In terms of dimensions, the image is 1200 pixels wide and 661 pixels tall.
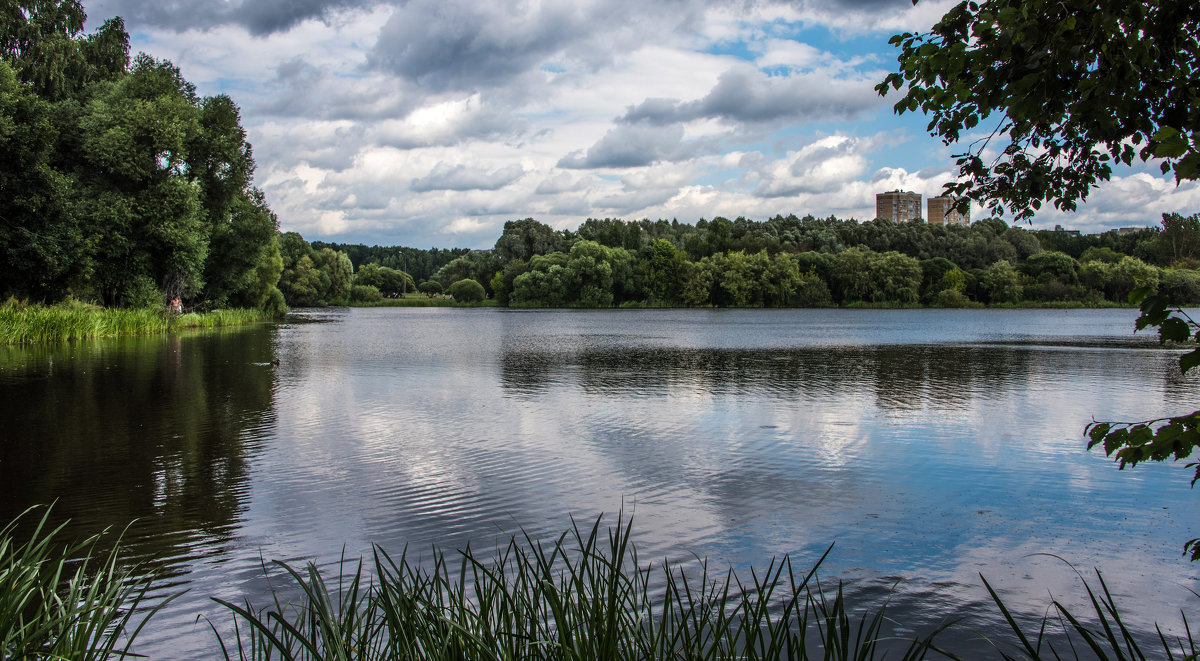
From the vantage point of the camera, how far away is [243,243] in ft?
132

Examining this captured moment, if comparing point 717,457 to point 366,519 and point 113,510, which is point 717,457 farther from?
point 113,510

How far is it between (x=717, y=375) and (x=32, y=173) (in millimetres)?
24435

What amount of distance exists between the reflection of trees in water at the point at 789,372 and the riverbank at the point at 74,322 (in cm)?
1507

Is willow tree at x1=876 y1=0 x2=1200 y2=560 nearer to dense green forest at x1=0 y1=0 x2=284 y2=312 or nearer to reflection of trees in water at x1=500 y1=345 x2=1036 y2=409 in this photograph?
reflection of trees in water at x1=500 y1=345 x2=1036 y2=409

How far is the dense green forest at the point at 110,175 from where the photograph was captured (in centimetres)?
2634

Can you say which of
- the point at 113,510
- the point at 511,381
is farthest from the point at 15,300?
the point at 113,510

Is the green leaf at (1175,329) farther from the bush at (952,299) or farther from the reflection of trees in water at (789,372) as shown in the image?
the bush at (952,299)

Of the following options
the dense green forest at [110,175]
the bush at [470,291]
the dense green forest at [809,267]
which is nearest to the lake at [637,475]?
the dense green forest at [110,175]

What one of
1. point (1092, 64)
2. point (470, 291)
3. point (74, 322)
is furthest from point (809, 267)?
point (1092, 64)

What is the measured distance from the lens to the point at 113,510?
6.62 metres

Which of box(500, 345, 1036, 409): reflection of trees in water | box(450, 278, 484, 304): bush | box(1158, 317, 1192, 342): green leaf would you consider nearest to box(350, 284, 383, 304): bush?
Result: box(450, 278, 484, 304): bush

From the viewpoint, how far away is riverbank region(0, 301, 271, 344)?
2409 centimetres

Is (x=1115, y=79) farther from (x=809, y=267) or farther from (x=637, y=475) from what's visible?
(x=809, y=267)

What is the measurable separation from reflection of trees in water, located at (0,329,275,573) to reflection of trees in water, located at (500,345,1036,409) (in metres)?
5.96
